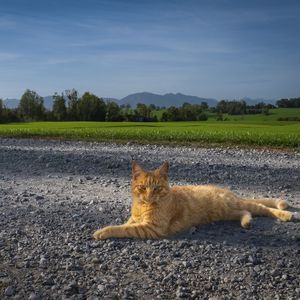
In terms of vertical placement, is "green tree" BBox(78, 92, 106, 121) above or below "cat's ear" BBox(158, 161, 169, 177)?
above

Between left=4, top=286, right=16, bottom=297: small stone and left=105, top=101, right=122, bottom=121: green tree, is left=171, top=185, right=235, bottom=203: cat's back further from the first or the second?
left=105, top=101, right=122, bottom=121: green tree

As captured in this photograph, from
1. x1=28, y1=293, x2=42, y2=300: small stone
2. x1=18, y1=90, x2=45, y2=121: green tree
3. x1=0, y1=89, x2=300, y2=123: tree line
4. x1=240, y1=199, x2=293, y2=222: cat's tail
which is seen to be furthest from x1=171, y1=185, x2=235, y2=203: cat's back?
x1=18, y1=90, x2=45, y2=121: green tree

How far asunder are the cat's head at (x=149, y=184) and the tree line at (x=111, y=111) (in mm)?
41514

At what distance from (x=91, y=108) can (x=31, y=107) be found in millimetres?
11286

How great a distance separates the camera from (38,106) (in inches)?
2457

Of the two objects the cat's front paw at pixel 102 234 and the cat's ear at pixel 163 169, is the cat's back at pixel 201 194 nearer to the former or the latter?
the cat's ear at pixel 163 169

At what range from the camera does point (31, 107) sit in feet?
203

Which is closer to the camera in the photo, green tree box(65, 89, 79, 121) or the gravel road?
the gravel road

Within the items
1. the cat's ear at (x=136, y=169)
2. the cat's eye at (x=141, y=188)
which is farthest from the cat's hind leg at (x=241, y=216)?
the cat's ear at (x=136, y=169)

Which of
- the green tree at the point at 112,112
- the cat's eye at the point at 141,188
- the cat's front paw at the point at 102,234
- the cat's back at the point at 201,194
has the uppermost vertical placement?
the green tree at the point at 112,112

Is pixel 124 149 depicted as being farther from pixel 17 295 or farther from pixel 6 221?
pixel 17 295

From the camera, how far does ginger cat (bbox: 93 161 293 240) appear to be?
7250 mm

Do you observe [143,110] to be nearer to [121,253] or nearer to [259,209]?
[259,209]

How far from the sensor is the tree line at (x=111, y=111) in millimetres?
50219
